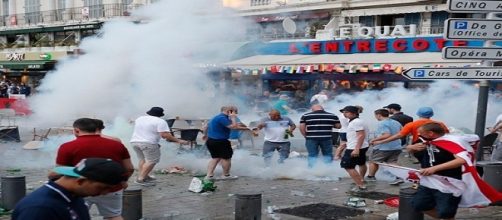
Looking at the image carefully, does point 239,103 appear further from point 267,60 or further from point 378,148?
point 378,148

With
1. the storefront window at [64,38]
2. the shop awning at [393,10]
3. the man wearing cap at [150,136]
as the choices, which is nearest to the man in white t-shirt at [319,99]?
the man wearing cap at [150,136]

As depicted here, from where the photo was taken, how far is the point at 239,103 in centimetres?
2000

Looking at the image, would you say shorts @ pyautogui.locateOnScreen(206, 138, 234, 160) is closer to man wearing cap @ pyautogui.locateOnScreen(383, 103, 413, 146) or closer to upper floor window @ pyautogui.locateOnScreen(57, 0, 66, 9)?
man wearing cap @ pyautogui.locateOnScreen(383, 103, 413, 146)

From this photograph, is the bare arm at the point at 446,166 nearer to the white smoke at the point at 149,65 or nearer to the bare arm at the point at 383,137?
the bare arm at the point at 383,137

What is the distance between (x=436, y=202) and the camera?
19.7 ft

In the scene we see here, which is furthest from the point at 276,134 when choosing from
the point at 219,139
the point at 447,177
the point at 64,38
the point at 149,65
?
the point at 64,38

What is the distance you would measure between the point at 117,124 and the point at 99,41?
4244mm

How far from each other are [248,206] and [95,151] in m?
2.10

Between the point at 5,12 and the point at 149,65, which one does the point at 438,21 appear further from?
the point at 5,12

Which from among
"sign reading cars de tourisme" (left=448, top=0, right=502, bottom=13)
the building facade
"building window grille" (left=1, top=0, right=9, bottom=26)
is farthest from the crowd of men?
"building window grille" (left=1, top=0, right=9, bottom=26)

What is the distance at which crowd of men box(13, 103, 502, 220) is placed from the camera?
288cm

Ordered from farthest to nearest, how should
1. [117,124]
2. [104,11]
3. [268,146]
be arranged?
[104,11], [117,124], [268,146]

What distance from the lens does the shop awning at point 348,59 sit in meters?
20.0

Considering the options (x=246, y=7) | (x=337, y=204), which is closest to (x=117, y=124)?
(x=337, y=204)
